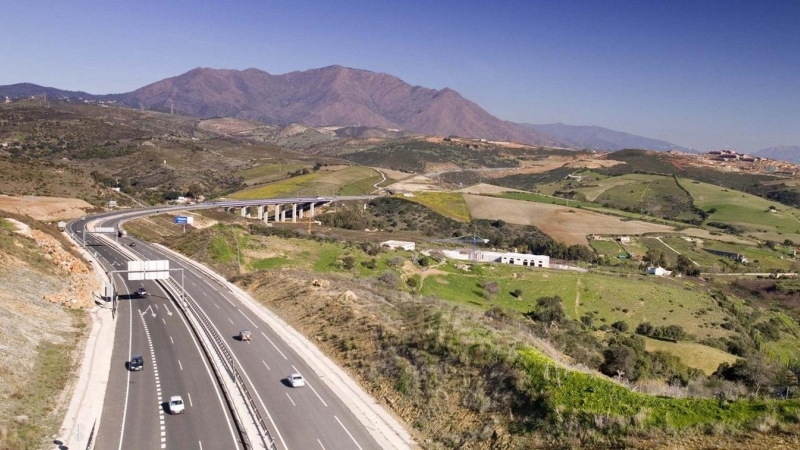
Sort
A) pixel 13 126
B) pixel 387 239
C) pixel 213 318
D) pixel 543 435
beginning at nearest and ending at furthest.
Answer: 1. pixel 543 435
2. pixel 213 318
3. pixel 387 239
4. pixel 13 126

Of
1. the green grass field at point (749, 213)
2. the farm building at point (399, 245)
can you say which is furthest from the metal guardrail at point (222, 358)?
the green grass field at point (749, 213)

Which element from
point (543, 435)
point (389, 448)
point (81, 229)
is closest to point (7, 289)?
point (389, 448)

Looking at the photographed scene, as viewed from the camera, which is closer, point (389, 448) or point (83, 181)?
point (389, 448)

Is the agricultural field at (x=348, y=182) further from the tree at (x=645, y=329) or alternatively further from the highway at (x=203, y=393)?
the highway at (x=203, y=393)

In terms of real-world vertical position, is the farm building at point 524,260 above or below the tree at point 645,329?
above

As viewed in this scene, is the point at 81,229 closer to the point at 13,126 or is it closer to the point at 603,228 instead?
the point at 603,228

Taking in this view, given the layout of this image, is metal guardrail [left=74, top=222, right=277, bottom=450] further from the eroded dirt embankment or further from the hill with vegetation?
the eroded dirt embankment

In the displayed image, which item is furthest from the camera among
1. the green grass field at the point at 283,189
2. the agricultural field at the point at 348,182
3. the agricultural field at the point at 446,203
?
the agricultural field at the point at 348,182
